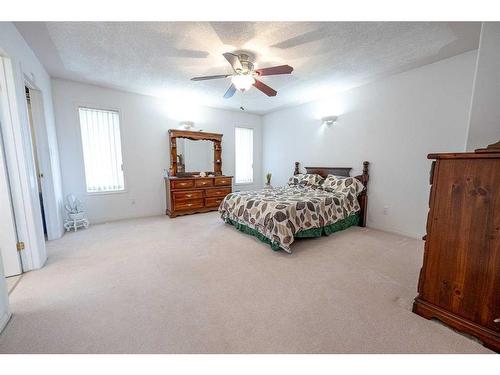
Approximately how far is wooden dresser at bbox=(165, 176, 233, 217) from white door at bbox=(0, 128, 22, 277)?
236cm

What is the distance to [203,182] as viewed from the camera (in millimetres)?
4703

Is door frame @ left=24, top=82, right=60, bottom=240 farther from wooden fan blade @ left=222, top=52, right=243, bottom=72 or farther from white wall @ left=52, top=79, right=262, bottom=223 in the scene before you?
wooden fan blade @ left=222, top=52, right=243, bottom=72

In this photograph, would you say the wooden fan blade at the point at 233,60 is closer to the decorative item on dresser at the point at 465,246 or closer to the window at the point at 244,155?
the decorative item on dresser at the point at 465,246

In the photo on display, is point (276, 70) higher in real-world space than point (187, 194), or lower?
higher

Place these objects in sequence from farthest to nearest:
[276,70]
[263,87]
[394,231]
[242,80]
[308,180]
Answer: [308,180] → [394,231] → [263,87] → [242,80] → [276,70]

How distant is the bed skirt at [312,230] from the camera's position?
290cm

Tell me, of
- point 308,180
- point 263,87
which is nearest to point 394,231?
point 308,180

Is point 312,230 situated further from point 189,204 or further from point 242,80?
point 189,204

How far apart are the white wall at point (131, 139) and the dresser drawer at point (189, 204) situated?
576mm

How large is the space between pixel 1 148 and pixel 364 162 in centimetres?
480

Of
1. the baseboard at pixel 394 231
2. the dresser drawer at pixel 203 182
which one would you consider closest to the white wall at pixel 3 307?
the dresser drawer at pixel 203 182

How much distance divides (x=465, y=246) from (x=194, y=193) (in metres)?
4.21
